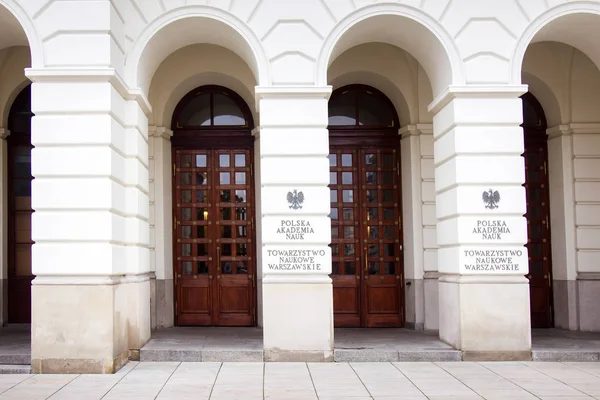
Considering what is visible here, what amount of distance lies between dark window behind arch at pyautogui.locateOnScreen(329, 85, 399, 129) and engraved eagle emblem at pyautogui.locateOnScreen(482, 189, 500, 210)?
12.8ft

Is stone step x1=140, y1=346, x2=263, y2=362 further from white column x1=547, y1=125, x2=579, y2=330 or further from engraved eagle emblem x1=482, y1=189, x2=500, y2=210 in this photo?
white column x1=547, y1=125, x2=579, y2=330

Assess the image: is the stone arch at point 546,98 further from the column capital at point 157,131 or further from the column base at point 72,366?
the column base at point 72,366

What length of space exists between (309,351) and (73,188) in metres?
4.47

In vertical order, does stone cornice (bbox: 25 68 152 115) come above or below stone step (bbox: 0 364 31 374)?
above

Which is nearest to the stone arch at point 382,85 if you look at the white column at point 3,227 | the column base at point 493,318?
the column base at point 493,318

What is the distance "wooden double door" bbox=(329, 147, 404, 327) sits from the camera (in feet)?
47.4

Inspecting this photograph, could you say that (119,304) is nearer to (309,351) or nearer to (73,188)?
(73,188)

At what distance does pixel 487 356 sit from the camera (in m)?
11.2

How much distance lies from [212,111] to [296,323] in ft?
18.6

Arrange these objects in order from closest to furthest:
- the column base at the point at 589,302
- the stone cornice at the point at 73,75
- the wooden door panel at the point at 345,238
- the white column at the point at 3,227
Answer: the stone cornice at the point at 73,75 → the column base at the point at 589,302 → the white column at the point at 3,227 → the wooden door panel at the point at 345,238

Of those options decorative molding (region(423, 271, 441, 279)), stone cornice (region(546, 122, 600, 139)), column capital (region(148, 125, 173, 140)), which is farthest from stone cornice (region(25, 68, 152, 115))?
stone cornice (region(546, 122, 600, 139))

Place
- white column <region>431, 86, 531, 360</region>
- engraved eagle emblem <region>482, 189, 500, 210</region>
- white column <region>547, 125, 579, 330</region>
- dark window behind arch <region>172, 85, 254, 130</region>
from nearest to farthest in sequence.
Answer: white column <region>431, 86, 531, 360</region> → engraved eagle emblem <region>482, 189, 500, 210</region> → white column <region>547, 125, 579, 330</region> → dark window behind arch <region>172, 85, 254, 130</region>

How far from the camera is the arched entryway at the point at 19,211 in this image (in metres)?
14.5

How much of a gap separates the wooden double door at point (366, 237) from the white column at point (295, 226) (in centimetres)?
321
